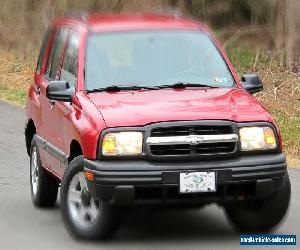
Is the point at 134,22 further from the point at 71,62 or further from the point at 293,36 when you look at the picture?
the point at 293,36

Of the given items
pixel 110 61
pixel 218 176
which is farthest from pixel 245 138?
pixel 110 61

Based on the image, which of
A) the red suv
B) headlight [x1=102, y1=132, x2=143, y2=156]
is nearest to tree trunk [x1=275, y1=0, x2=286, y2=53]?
the red suv

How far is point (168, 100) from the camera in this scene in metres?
8.45

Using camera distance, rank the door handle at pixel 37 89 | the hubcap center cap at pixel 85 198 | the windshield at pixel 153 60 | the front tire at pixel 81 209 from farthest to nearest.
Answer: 1. the door handle at pixel 37 89
2. the windshield at pixel 153 60
3. the hubcap center cap at pixel 85 198
4. the front tire at pixel 81 209

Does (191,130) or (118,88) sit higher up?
(118,88)

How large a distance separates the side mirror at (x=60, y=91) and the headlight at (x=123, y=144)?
0.96m

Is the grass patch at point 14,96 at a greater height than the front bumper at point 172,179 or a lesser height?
lesser

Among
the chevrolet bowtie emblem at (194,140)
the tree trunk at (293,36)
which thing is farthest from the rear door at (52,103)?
the tree trunk at (293,36)

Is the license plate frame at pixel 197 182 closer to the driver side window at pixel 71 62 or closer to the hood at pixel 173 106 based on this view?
the hood at pixel 173 106

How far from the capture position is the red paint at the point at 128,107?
26.5 ft

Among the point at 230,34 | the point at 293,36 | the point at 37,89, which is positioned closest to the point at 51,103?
the point at 37,89

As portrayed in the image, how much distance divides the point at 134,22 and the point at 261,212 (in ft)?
7.23

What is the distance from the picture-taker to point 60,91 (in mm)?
8844

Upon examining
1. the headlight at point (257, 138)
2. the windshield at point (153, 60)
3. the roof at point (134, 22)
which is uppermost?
the roof at point (134, 22)
